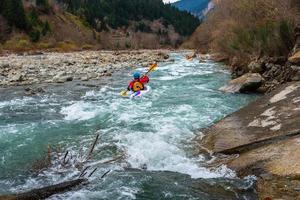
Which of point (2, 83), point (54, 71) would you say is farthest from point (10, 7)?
point (2, 83)

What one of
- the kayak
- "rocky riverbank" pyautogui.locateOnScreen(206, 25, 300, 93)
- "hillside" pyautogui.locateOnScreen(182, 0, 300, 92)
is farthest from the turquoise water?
"hillside" pyautogui.locateOnScreen(182, 0, 300, 92)

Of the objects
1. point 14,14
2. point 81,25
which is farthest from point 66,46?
point 81,25

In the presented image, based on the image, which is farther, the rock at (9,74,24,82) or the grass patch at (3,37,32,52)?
the grass patch at (3,37,32,52)

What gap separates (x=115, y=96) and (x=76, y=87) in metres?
3.44

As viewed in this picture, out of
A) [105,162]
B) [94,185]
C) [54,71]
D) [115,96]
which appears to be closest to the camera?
[94,185]

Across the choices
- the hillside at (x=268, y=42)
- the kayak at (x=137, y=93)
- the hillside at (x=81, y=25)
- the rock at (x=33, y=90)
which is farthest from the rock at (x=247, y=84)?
the hillside at (x=81, y=25)

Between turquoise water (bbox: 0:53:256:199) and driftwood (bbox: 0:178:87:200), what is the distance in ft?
0.51

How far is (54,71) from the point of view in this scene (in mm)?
25906

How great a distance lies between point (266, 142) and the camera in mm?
8094

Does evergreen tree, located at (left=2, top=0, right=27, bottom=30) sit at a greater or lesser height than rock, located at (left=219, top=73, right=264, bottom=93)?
greater

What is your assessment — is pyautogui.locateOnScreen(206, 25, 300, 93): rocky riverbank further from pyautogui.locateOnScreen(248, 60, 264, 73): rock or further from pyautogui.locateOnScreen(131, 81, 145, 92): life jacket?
pyautogui.locateOnScreen(131, 81, 145, 92): life jacket

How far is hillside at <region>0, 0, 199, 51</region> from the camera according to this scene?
62.1 m

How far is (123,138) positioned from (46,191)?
A: 3946 millimetres

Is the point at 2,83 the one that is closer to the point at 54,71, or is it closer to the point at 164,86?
the point at 54,71
